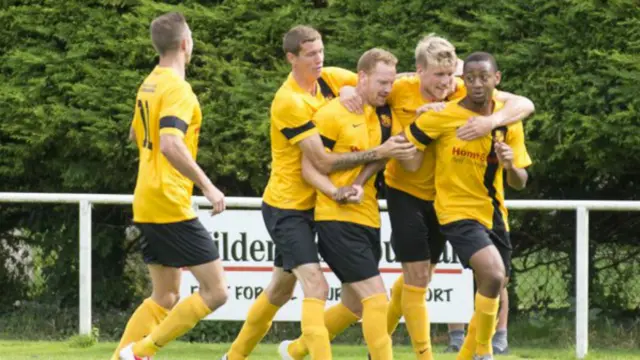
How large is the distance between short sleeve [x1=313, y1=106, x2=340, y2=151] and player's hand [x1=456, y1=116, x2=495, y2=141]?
72 cm

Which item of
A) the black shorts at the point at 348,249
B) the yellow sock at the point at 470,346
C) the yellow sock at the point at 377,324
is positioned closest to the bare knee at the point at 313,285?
the black shorts at the point at 348,249

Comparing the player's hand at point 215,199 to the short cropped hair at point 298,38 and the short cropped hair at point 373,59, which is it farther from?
the short cropped hair at point 373,59

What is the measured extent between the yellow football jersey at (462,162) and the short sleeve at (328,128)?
43 cm

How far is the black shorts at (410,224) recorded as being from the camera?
9.16 m

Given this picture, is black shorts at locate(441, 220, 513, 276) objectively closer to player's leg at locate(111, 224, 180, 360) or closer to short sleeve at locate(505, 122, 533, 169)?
short sleeve at locate(505, 122, 533, 169)

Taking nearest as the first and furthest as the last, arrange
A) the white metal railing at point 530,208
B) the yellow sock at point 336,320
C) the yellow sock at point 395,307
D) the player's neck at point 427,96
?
the player's neck at point 427,96, the yellow sock at point 336,320, the yellow sock at point 395,307, the white metal railing at point 530,208

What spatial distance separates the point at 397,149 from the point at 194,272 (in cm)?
141

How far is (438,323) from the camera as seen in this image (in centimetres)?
1178

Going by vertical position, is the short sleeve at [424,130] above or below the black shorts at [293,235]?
above

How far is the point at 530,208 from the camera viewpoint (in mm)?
11328

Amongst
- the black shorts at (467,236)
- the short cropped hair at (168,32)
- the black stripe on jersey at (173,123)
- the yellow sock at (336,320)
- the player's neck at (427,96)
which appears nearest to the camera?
the black stripe on jersey at (173,123)

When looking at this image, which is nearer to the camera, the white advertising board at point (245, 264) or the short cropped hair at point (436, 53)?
the short cropped hair at point (436, 53)

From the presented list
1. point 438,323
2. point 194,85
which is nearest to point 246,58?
point 194,85

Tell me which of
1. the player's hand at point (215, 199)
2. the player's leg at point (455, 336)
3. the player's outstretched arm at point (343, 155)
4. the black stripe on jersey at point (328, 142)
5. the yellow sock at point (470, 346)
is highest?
the black stripe on jersey at point (328, 142)
